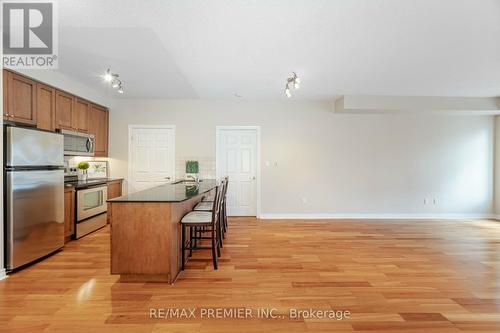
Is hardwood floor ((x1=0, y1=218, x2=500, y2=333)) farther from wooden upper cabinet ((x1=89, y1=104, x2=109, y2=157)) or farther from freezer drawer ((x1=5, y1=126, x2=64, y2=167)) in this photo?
wooden upper cabinet ((x1=89, y1=104, x2=109, y2=157))

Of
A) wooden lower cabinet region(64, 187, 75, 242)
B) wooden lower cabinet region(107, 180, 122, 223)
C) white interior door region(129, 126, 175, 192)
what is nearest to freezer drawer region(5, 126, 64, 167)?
wooden lower cabinet region(64, 187, 75, 242)

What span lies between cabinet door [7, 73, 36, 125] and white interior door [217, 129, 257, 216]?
3162 mm

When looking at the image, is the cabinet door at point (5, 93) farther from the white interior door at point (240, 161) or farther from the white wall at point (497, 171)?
the white wall at point (497, 171)

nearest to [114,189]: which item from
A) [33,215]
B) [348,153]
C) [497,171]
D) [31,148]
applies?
[33,215]

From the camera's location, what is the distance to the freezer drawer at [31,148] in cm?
266

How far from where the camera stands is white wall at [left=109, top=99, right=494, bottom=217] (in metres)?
5.40

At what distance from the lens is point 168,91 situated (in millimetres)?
4766

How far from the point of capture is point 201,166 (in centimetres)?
539

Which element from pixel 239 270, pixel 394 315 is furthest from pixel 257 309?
pixel 394 315

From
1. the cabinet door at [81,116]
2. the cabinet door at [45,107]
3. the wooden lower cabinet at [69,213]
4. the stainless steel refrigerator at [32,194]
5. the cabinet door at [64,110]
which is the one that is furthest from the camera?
the cabinet door at [81,116]

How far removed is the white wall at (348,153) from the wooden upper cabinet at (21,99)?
2.19m

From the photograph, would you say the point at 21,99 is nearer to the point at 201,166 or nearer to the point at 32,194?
the point at 32,194

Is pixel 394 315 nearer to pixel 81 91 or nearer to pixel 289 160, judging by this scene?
pixel 289 160

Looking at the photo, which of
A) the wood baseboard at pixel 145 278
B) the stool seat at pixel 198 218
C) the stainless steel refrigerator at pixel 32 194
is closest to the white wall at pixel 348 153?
the stainless steel refrigerator at pixel 32 194
